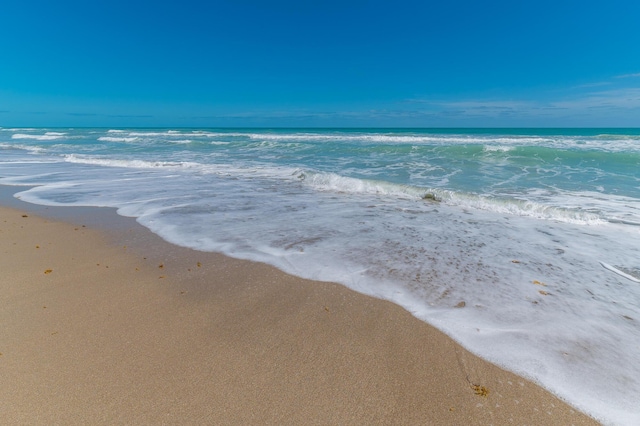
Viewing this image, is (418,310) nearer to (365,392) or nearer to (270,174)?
(365,392)

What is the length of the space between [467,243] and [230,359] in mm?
3944

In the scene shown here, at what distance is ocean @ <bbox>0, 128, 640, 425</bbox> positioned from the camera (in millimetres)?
2680

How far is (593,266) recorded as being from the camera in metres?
4.38

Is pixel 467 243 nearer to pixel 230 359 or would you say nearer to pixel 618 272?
pixel 618 272

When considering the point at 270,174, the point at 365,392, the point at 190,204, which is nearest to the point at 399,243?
the point at 365,392

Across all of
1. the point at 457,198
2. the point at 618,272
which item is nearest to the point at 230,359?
the point at 618,272

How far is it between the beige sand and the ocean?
39 cm

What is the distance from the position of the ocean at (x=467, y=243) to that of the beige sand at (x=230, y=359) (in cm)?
39

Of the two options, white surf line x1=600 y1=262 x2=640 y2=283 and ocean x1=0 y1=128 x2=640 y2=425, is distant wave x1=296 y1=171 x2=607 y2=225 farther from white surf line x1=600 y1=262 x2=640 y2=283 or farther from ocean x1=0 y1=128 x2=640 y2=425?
white surf line x1=600 y1=262 x2=640 y2=283

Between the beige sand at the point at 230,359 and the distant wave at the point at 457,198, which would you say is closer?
the beige sand at the point at 230,359

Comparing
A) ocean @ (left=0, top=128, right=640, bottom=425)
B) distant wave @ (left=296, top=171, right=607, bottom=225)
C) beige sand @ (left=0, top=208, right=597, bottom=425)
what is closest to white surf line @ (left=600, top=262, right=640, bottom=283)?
ocean @ (left=0, top=128, right=640, bottom=425)

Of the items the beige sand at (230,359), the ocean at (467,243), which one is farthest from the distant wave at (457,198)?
the beige sand at (230,359)

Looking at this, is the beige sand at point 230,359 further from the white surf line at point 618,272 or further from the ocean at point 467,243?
the white surf line at point 618,272

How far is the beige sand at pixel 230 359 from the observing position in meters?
2.00
